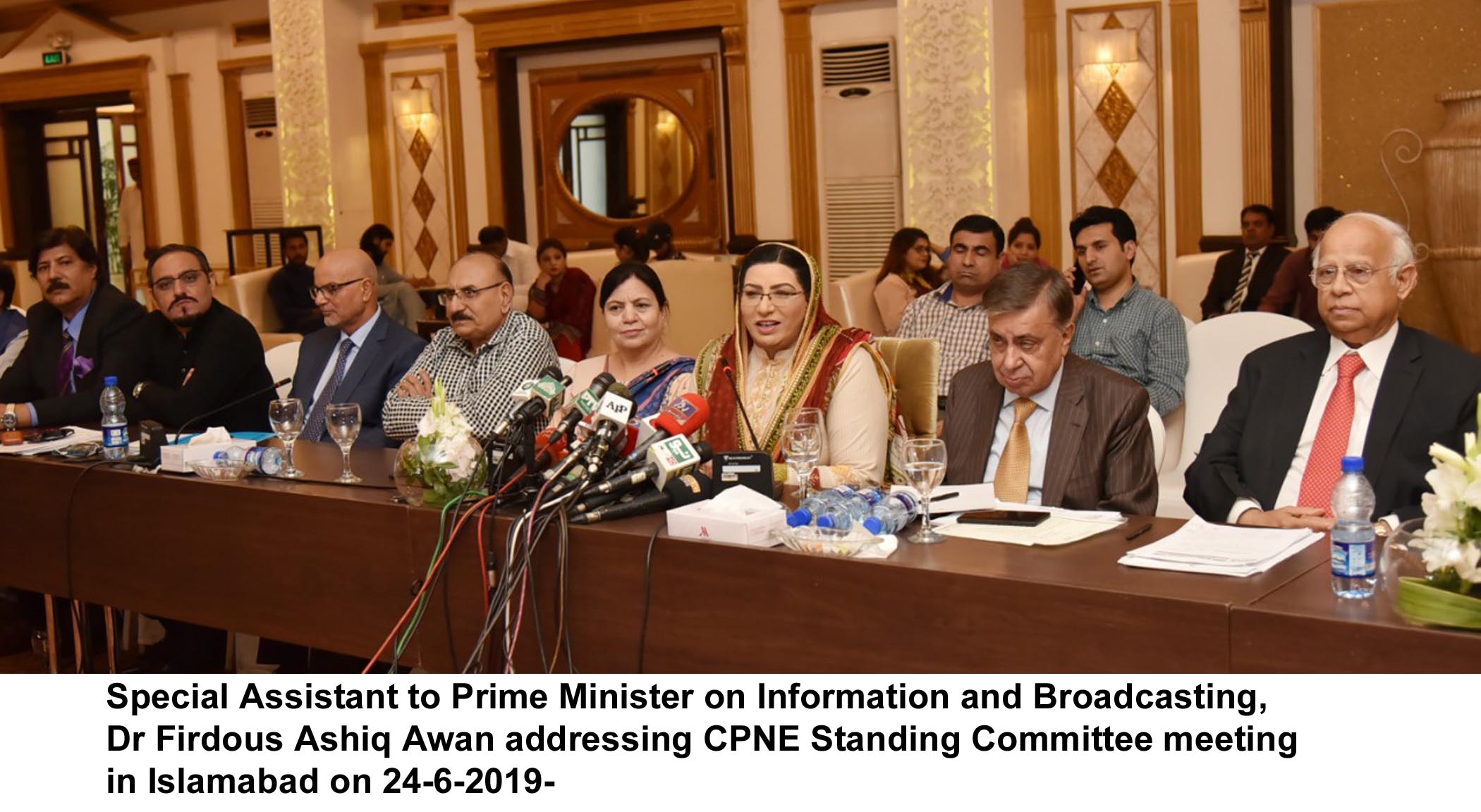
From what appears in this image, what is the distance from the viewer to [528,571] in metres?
2.62

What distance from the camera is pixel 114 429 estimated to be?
3625 mm

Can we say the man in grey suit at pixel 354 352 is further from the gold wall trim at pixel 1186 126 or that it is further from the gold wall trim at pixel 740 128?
the gold wall trim at pixel 740 128

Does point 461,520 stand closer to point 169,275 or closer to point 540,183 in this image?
point 169,275

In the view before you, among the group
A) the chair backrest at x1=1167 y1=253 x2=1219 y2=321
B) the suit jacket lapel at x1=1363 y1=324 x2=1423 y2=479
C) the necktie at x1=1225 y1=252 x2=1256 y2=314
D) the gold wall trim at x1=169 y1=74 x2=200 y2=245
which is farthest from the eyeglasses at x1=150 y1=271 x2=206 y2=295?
the gold wall trim at x1=169 y1=74 x2=200 y2=245

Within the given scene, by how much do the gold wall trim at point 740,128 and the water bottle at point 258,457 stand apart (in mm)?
7083

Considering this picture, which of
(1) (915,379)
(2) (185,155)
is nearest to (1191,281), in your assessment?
(1) (915,379)

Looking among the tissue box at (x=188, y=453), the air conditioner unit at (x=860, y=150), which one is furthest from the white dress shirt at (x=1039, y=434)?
the air conditioner unit at (x=860, y=150)

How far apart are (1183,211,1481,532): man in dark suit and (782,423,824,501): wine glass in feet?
2.75

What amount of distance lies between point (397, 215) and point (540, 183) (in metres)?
1.44

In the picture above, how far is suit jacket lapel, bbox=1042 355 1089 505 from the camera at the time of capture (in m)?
3.00

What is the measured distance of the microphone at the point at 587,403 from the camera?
2590 mm

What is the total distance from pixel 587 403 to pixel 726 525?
0.37 meters

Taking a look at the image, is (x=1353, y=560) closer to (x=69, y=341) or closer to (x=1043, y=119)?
(x=69, y=341)

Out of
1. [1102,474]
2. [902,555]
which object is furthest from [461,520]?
[1102,474]
